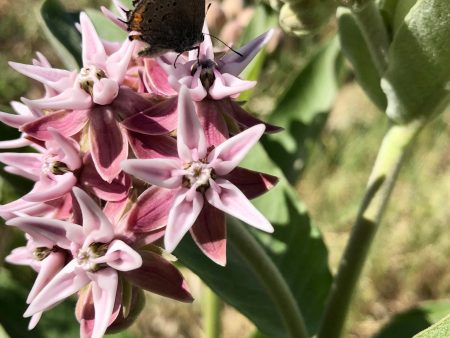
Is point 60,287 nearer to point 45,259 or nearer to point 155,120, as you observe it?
point 45,259

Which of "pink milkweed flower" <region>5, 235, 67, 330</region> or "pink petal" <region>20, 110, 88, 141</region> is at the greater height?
"pink petal" <region>20, 110, 88, 141</region>

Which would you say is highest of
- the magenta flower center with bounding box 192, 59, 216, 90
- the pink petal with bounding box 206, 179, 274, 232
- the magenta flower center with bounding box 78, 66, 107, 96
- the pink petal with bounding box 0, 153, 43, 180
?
the magenta flower center with bounding box 192, 59, 216, 90

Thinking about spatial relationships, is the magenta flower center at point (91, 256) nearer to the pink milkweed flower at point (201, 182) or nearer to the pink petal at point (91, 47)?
the pink milkweed flower at point (201, 182)

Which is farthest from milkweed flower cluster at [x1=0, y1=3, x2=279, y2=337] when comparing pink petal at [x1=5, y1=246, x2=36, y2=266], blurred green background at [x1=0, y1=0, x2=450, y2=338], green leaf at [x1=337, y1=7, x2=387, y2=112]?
blurred green background at [x1=0, y1=0, x2=450, y2=338]

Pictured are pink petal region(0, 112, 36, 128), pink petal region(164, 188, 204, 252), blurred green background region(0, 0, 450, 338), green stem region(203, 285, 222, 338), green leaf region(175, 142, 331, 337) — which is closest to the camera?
pink petal region(164, 188, 204, 252)

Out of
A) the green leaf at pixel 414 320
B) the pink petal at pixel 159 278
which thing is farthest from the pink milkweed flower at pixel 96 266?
the green leaf at pixel 414 320

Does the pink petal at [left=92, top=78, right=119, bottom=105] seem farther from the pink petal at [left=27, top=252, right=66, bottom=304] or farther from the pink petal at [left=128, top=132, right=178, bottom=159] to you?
the pink petal at [left=27, top=252, right=66, bottom=304]
